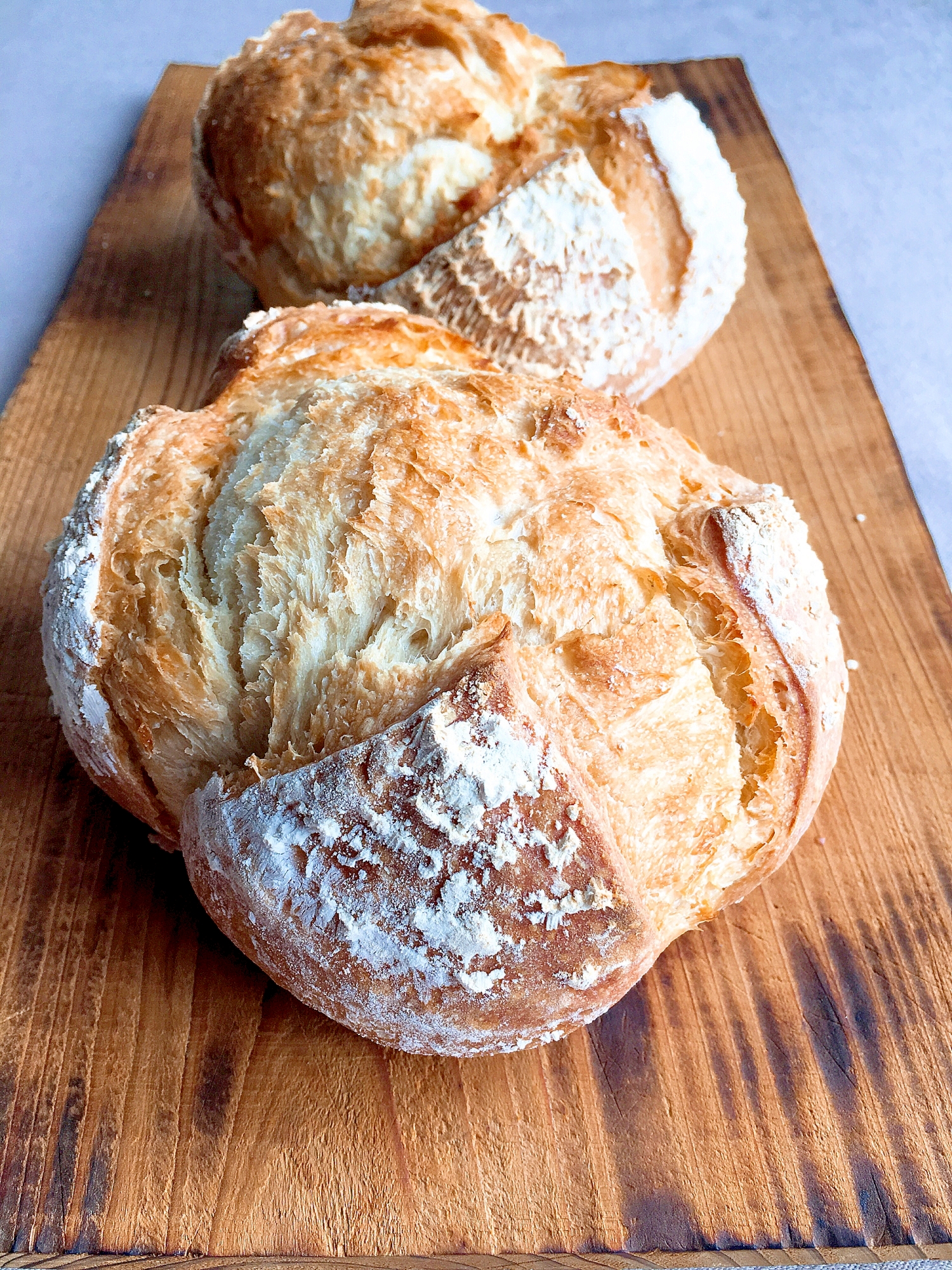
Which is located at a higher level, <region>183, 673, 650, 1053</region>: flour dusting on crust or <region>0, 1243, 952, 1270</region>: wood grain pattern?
<region>183, 673, 650, 1053</region>: flour dusting on crust

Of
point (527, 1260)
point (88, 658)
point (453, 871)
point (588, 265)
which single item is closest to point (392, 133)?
point (588, 265)

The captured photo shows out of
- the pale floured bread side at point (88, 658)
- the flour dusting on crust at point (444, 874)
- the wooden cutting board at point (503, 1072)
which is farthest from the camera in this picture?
the pale floured bread side at point (88, 658)

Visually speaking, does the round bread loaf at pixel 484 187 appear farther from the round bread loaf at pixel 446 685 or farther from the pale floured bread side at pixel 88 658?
the pale floured bread side at pixel 88 658

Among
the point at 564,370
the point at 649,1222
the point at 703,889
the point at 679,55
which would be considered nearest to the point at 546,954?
the point at 703,889

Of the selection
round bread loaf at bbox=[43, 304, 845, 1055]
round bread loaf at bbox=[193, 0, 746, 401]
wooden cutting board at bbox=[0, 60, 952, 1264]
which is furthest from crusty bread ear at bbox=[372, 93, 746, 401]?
wooden cutting board at bbox=[0, 60, 952, 1264]

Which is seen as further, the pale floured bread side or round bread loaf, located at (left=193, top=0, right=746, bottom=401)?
round bread loaf, located at (left=193, top=0, right=746, bottom=401)

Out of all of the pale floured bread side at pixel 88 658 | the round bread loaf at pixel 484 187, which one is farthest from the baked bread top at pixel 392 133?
the pale floured bread side at pixel 88 658

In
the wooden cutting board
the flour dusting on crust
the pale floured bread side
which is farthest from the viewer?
the pale floured bread side

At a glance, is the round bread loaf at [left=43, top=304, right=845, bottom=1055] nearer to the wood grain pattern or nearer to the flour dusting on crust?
the flour dusting on crust
